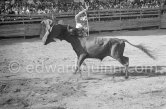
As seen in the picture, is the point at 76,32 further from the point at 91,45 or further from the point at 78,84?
the point at 78,84

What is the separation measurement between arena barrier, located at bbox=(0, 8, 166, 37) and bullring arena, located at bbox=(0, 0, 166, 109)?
6.99 meters

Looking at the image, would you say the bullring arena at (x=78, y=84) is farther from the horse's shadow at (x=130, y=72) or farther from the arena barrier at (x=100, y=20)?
the arena barrier at (x=100, y=20)

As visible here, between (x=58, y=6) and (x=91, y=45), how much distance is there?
11.5m

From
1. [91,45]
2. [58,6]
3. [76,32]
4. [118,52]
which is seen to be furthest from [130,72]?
[58,6]

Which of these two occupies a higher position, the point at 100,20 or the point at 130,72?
the point at 100,20

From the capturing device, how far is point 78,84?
6949 millimetres

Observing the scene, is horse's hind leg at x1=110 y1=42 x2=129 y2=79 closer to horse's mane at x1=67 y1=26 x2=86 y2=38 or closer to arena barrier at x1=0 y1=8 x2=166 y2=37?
horse's mane at x1=67 y1=26 x2=86 y2=38

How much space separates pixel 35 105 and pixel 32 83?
5.77ft

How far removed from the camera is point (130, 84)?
6.84 m

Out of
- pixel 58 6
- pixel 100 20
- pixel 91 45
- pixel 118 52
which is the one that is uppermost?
pixel 58 6

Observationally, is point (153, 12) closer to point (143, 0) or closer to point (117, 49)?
point (143, 0)

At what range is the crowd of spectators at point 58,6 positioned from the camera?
57.3ft

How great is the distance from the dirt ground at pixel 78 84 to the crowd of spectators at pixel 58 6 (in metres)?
7.10

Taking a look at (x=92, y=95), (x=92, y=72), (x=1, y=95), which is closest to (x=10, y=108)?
(x=1, y=95)
